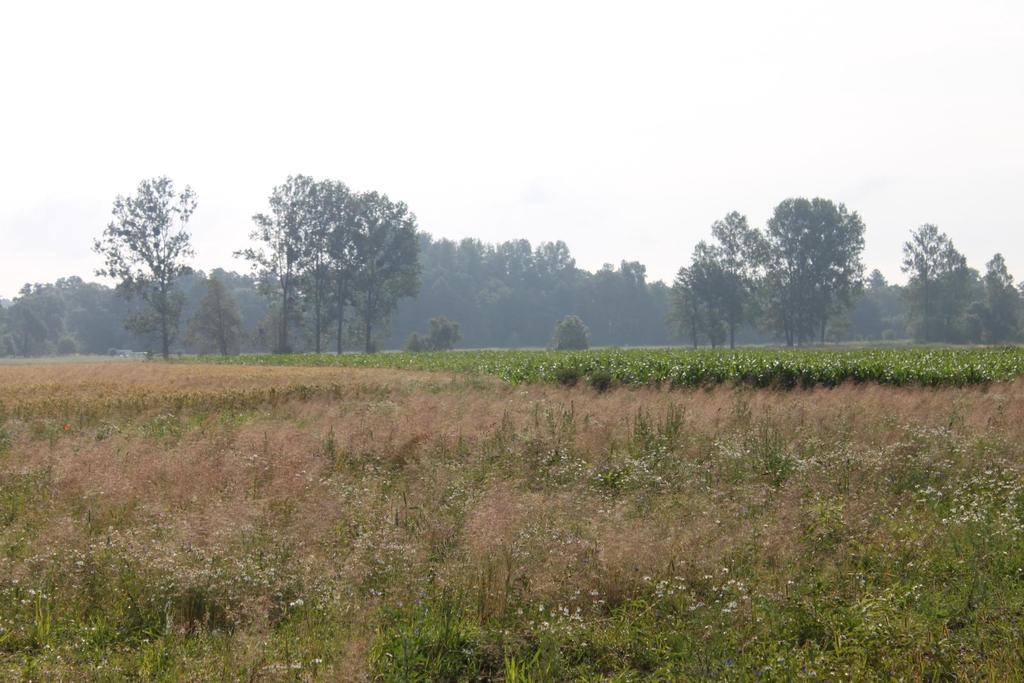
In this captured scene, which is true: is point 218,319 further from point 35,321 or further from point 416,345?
point 35,321

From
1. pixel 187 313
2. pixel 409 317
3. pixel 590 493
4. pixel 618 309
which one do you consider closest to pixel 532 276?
pixel 618 309

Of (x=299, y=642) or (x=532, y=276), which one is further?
(x=532, y=276)

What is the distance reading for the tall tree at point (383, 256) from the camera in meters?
86.7

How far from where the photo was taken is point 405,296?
102 meters

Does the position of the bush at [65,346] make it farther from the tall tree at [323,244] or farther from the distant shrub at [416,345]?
the distant shrub at [416,345]

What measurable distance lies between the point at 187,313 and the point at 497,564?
137804 millimetres

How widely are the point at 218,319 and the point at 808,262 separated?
7196cm

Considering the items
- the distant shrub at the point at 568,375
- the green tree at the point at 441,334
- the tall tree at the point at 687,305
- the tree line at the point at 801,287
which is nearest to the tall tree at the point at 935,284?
the tree line at the point at 801,287

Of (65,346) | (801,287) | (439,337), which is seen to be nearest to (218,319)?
(439,337)

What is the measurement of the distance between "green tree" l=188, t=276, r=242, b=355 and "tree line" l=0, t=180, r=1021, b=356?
7.3 inches

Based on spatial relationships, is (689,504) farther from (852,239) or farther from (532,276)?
(532,276)

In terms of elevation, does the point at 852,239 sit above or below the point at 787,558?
above

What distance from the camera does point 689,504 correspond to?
317 inches

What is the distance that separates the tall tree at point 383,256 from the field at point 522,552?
75257mm
